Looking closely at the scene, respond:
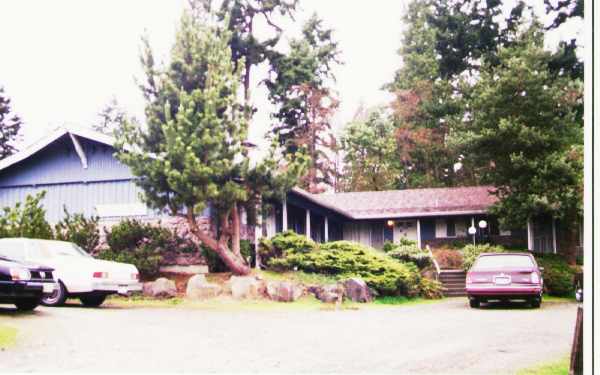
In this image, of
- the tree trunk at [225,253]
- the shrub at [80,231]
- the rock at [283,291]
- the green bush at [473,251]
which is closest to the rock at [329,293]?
the rock at [283,291]

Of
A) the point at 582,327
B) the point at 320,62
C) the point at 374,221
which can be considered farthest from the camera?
the point at 374,221

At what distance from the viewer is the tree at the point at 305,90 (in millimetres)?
10375

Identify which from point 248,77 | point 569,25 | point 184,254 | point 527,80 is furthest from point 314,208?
point 569,25

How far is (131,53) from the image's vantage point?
464 inches

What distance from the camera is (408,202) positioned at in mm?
19891

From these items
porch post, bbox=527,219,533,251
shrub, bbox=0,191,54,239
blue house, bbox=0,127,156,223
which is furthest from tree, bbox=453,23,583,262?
shrub, bbox=0,191,54,239

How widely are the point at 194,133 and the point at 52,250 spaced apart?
338cm

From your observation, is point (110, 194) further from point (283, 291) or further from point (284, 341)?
point (284, 341)

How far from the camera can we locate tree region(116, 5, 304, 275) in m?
12.5

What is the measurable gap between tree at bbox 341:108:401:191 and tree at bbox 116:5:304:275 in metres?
1.51

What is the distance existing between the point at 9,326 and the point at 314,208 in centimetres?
1169

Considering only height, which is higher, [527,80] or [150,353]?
[527,80]
